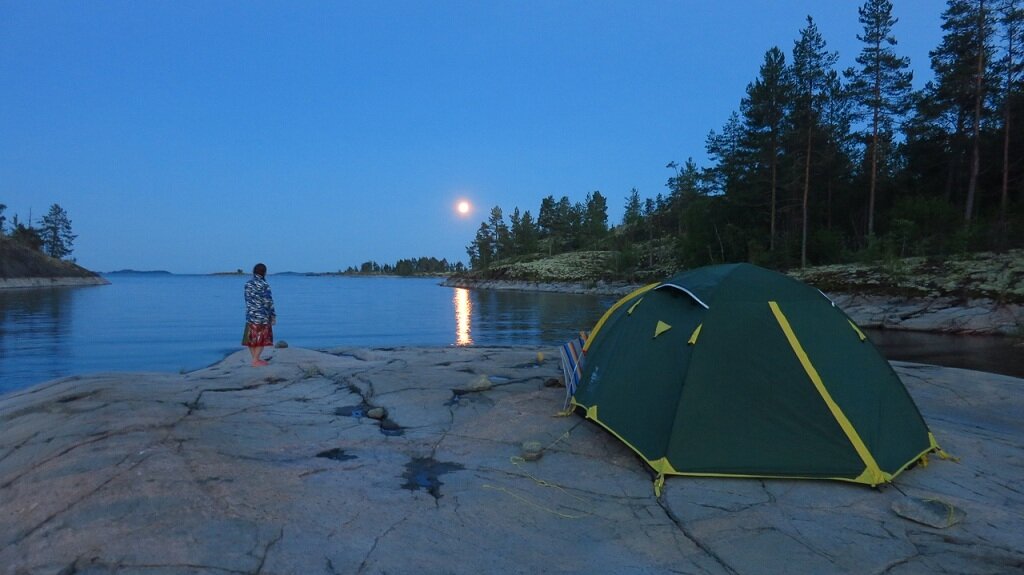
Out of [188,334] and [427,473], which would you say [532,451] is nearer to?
[427,473]

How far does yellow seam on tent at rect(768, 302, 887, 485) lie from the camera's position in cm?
524

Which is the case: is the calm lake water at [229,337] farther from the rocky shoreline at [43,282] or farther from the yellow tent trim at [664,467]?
the rocky shoreline at [43,282]

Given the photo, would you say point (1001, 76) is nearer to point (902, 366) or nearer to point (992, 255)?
point (992, 255)

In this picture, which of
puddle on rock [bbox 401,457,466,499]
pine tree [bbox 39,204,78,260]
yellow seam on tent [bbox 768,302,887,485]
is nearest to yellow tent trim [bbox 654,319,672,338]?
yellow seam on tent [bbox 768,302,887,485]

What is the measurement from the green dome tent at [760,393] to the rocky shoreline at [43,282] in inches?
3884

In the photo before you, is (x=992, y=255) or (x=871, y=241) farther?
(x=871, y=241)

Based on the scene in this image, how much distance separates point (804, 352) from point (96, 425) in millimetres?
8897

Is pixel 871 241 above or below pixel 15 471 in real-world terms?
above

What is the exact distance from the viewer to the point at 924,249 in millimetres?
29234

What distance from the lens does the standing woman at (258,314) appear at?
37.6 ft

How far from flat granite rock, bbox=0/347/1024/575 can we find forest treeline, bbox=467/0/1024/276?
29.0 metres

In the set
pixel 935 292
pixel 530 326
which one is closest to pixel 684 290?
pixel 530 326

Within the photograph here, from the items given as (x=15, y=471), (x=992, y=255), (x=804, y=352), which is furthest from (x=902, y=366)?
(x=992, y=255)

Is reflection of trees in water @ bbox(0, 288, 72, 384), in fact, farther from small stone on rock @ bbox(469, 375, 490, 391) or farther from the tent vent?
the tent vent
